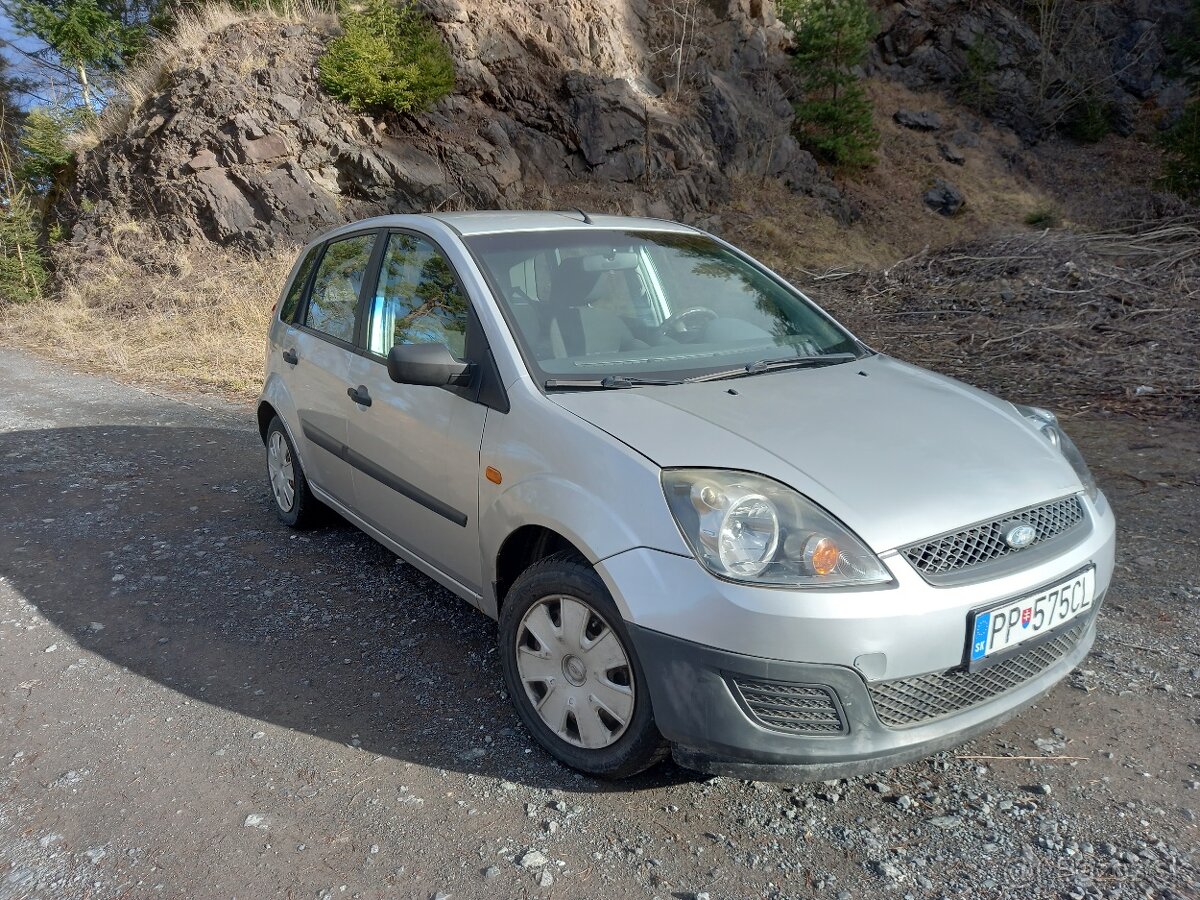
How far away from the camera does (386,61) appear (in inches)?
697

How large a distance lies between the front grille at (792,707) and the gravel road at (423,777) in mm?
397

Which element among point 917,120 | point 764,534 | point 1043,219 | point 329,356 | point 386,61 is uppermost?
point 386,61

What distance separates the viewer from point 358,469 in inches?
160

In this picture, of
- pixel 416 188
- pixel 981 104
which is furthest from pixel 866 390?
pixel 981 104

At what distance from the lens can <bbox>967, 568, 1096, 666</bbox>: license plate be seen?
242cm

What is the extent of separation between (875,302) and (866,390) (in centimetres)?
857

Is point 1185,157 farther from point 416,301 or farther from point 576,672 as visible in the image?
point 576,672

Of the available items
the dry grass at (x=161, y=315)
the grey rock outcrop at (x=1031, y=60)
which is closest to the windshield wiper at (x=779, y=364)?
the dry grass at (x=161, y=315)

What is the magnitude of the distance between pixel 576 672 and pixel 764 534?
776 millimetres

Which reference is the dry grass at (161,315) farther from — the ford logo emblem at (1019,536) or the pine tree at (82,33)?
the ford logo emblem at (1019,536)

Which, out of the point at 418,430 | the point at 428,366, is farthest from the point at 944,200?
the point at 428,366

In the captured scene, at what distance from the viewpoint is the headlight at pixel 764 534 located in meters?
2.36

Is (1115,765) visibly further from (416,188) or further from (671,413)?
(416,188)

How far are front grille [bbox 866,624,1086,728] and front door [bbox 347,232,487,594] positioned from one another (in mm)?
1491
